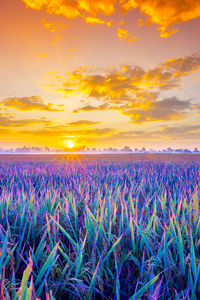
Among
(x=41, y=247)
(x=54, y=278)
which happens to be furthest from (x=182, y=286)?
(x=41, y=247)

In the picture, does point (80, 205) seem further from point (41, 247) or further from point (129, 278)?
point (129, 278)

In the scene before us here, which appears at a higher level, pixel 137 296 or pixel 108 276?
pixel 137 296

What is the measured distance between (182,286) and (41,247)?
87 cm

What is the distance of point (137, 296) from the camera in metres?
0.91

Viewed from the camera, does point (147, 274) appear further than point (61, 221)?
No

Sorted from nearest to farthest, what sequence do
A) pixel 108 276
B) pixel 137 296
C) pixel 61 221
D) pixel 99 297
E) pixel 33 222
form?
pixel 137 296, pixel 99 297, pixel 108 276, pixel 33 222, pixel 61 221

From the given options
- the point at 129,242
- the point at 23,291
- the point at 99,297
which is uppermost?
the point at 23,291

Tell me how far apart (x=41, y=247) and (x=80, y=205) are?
1240 millimetres

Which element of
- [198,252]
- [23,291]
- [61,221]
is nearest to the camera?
[23,291]

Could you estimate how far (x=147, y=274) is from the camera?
1127 millimetres

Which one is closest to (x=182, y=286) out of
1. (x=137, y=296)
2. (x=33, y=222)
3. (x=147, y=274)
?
(x=147, y=274)

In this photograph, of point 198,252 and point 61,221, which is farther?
point 61,221

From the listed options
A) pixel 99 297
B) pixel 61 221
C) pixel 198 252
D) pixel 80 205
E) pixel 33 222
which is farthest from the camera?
pixel 80 205

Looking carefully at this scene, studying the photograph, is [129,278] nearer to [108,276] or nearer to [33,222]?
[108,276]
